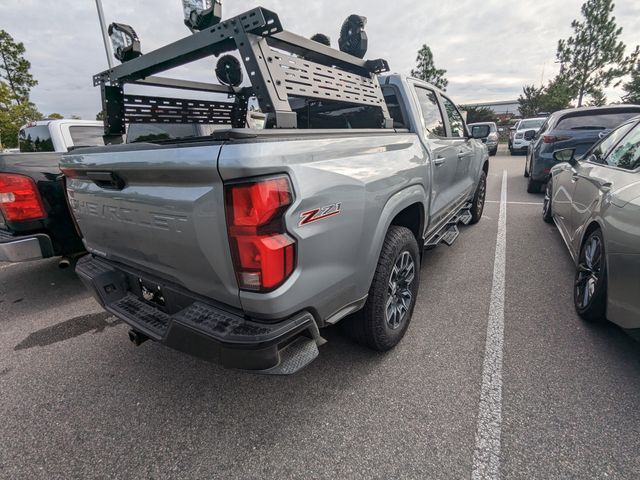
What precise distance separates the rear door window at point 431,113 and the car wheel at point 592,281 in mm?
1570

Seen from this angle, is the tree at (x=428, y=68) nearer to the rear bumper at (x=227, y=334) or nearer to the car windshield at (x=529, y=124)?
the car windshield at (x=529, y=124)

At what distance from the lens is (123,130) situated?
113 inches

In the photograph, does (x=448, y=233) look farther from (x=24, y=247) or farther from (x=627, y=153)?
(x=24, y=247)

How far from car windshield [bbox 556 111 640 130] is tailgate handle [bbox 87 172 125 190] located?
7.66 metres

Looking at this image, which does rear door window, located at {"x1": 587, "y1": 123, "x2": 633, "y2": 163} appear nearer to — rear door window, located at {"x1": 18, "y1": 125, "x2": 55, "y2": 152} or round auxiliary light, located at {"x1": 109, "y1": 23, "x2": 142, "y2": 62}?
round auxiliary light, located at {"x1": 109, "y1": 23, "x2": 142, "y2": 62}

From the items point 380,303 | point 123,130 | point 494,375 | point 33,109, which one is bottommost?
point 494,375

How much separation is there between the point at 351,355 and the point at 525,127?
19432 mm

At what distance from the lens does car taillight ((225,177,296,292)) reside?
1.38 meters

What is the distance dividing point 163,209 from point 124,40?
1.67 m

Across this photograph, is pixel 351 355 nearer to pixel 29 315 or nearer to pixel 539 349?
pixel 539 349

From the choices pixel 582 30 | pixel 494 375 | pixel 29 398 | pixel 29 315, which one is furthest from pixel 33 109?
pixel 582 30

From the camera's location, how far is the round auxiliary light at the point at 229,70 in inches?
133

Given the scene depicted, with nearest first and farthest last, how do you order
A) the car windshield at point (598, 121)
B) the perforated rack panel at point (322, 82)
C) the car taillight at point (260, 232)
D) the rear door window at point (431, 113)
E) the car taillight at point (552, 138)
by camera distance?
1. the car taillight at point (260, 232)
2. the perforated rack panel at point (322, 82)
3. the rear door window at point (431, 113)
4. the car windshield at point (598, 121)
5. the car taillight at point (552, 138)

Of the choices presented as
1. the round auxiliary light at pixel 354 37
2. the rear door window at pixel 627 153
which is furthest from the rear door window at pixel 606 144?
the round auxiliary light at pixel 354 37
